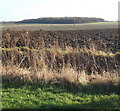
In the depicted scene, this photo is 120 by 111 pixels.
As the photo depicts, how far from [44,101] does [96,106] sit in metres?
1.47

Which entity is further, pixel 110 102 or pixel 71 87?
pixel 71 87

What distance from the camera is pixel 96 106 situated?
16.9 ft

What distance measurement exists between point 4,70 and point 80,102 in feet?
13.6

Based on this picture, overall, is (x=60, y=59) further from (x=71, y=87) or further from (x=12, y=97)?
(x=12, y=97)

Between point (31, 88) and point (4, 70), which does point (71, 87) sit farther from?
point (4, 70)

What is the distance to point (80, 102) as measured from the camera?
5.49 meters

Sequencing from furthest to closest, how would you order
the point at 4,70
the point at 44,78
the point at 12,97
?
1. the point at 4,70
2. the point at 44,78
3. the point at 12,97

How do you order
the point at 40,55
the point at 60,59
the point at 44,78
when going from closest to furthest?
the point at 44,78 → the point at 40,55 → the point at 60,59

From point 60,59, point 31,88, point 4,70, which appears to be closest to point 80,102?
point 31,88

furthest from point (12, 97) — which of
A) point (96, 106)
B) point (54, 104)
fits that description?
point (96, 106)

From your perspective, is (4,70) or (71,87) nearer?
(71,87)

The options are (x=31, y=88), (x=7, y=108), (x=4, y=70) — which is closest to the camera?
(x=7, y=108)

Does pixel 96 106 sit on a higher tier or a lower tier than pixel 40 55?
lower

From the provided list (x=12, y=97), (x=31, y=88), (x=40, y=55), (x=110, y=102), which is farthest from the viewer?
(x=40, y=55)
